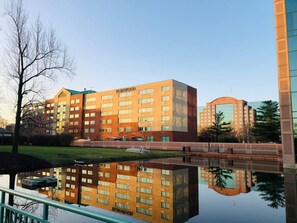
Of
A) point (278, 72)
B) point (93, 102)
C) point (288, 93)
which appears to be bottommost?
point (288, 93)

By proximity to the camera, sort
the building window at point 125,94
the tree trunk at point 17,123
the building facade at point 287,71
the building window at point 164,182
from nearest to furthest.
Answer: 1. the building window at point 164,182
2. the tree trunk at point 17,123
3. the building facade at point 287,71
4. the building window at point 125,94

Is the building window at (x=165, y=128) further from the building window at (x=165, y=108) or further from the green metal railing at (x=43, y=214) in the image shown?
the green metal railing at (x=43, y=214)

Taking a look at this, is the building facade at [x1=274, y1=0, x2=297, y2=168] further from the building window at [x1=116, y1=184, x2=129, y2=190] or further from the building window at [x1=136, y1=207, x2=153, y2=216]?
the building window at [x1=136, y1=207, x2=153, y2=216]

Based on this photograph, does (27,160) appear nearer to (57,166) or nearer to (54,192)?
(57,166)

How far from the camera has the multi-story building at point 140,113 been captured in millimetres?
82125

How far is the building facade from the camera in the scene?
2475cm

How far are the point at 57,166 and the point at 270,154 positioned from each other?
34592 millimetres

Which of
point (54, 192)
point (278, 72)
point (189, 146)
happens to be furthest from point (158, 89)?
point (54, 192)

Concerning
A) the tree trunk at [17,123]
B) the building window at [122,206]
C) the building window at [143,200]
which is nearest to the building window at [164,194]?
the building window at [143,200]

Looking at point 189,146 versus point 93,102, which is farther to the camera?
point 93,102

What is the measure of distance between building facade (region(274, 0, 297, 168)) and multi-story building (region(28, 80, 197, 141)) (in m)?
54.8

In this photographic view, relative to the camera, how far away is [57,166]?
24062mm

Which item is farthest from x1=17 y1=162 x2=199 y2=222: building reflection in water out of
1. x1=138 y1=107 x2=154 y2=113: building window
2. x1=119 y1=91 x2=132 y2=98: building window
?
x1=119 y1=91 x2=132 y2=98: building window

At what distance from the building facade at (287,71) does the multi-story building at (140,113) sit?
2159 inches
